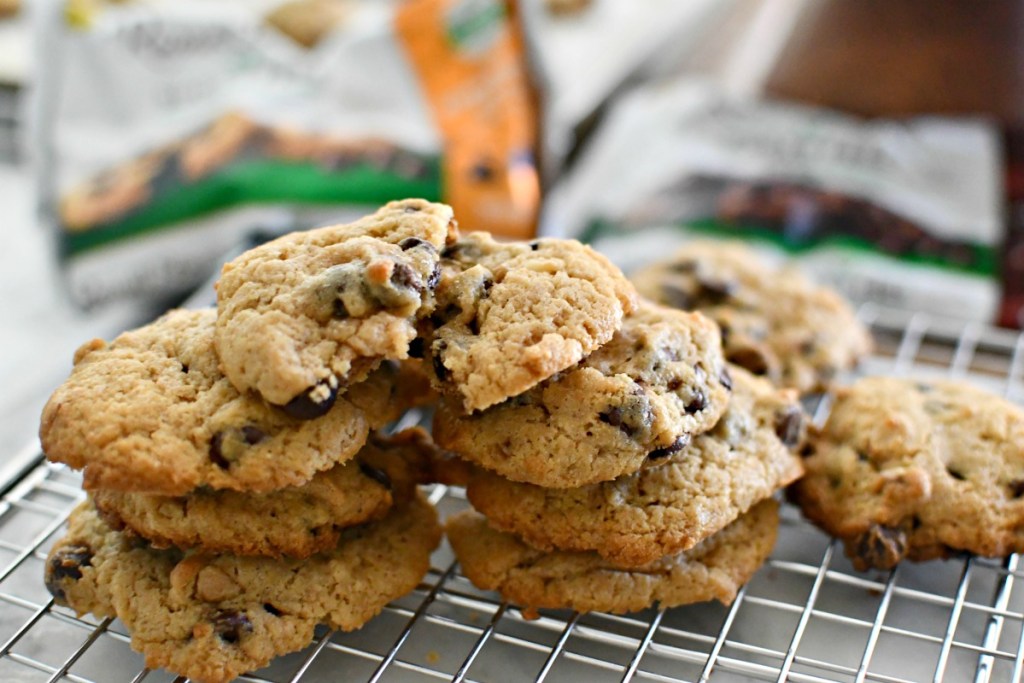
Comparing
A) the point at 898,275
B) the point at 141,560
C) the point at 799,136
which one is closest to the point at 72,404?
the point at 141,560

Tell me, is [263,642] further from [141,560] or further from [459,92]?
[459,92]

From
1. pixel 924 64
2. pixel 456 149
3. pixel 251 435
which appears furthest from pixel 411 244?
pixel 924 64

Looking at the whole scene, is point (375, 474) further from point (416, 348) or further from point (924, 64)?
point (924, 64)

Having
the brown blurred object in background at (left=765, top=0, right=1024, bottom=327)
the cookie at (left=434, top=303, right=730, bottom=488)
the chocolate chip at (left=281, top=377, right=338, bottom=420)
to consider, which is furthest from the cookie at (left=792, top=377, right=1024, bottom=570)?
the brown blurred object in background at (left=765, top=0, right=1024, bottom=327)

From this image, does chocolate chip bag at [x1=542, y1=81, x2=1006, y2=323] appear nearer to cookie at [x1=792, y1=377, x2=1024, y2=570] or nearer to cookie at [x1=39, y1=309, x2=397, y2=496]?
cookie at [x1=792, y1=377, x2=1024, y2=570]

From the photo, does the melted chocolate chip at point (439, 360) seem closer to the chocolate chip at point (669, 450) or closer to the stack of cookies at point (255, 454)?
the stack of cookies at point (255, 454)

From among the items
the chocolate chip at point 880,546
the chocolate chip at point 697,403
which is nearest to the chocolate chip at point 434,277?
the chocolate chip at point 697,403

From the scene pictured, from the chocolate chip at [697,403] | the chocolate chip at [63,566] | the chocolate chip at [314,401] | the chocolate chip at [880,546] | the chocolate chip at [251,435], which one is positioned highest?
the chocolate chip at [314,401]

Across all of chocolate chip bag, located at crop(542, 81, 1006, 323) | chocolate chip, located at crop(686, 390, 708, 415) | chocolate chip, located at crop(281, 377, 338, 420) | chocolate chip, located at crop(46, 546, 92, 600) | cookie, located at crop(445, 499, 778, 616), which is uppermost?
chocolate chip, located at crop(281, 377, 338, 420)

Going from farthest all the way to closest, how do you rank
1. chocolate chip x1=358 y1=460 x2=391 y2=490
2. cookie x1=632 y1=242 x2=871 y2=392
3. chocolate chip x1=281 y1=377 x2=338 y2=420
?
cookie x1=632 y1=242 x2=871 y2=392, chocolate chip x1=358 y1=460 x2=391 y2=490, chocolate chip x1=281 y1=377 x2=338 y2=420
